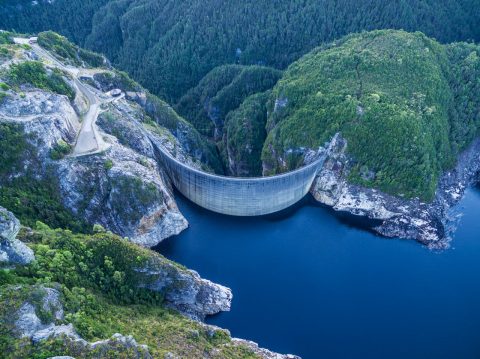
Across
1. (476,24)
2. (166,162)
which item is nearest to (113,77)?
(166,162)

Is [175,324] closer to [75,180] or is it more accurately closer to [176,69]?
[75,180]

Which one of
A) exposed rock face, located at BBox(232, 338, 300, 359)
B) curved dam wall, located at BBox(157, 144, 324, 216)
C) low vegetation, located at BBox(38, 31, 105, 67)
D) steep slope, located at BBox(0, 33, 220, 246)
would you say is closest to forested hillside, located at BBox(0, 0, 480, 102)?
low vegetation, located at BBox(38, 31, 105, 67)

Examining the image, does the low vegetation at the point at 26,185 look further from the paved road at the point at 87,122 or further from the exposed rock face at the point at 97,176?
the paved road at the point at 87,122

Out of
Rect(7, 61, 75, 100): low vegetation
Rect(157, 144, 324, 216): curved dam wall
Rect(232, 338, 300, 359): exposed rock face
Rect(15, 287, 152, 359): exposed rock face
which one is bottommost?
Rect(232, 338, 300, 359): exposed rock face

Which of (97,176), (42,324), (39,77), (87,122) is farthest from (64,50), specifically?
(42,324)

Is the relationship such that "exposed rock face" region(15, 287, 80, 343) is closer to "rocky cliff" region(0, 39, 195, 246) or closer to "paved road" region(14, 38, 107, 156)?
"rocky cliff" region(0, 39, 195, 246)

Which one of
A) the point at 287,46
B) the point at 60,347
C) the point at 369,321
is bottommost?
the point at 369,321
